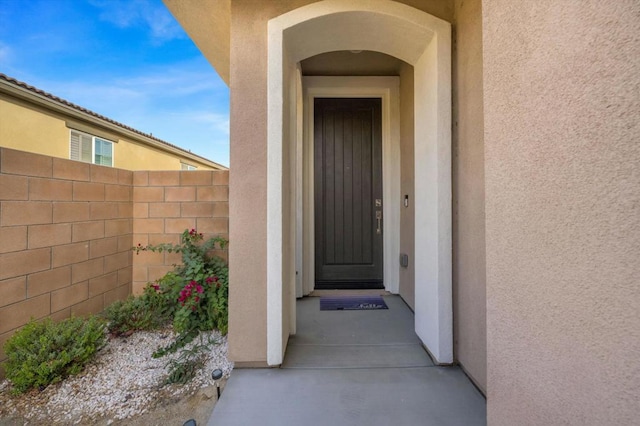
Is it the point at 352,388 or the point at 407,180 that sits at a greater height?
the point at 407,180

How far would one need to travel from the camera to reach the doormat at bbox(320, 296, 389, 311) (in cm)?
322

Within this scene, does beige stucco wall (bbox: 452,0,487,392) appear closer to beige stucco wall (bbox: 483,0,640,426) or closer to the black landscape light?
beige stucco wall (bbox: 483,0,640,426)

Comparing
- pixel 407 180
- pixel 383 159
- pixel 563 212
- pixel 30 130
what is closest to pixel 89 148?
pixel 30 130

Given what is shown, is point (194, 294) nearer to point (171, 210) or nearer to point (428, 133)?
point (171, 210)

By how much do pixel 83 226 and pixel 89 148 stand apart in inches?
215

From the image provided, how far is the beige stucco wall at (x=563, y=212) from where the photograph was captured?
70 cm

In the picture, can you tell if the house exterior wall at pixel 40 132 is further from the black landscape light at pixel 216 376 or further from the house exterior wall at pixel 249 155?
the black landscape light at pixel 216 376

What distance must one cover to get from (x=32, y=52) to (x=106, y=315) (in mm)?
9245

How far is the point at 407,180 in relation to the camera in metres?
3.29

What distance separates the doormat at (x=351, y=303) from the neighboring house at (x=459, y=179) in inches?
13.1

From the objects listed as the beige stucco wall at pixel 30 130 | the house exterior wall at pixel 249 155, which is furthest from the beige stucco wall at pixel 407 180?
the beige stucco wall at pixel 30 130

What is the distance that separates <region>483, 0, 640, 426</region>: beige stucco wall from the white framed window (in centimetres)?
826

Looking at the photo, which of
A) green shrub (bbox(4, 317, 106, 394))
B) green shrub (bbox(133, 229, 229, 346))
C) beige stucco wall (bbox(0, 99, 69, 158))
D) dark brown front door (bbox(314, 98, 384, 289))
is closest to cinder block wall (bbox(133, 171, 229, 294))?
green shrub (bbox(133, 229, 229, 346))

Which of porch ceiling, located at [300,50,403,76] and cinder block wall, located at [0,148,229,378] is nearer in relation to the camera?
cinder block wall, located at [0,148,229,378]
